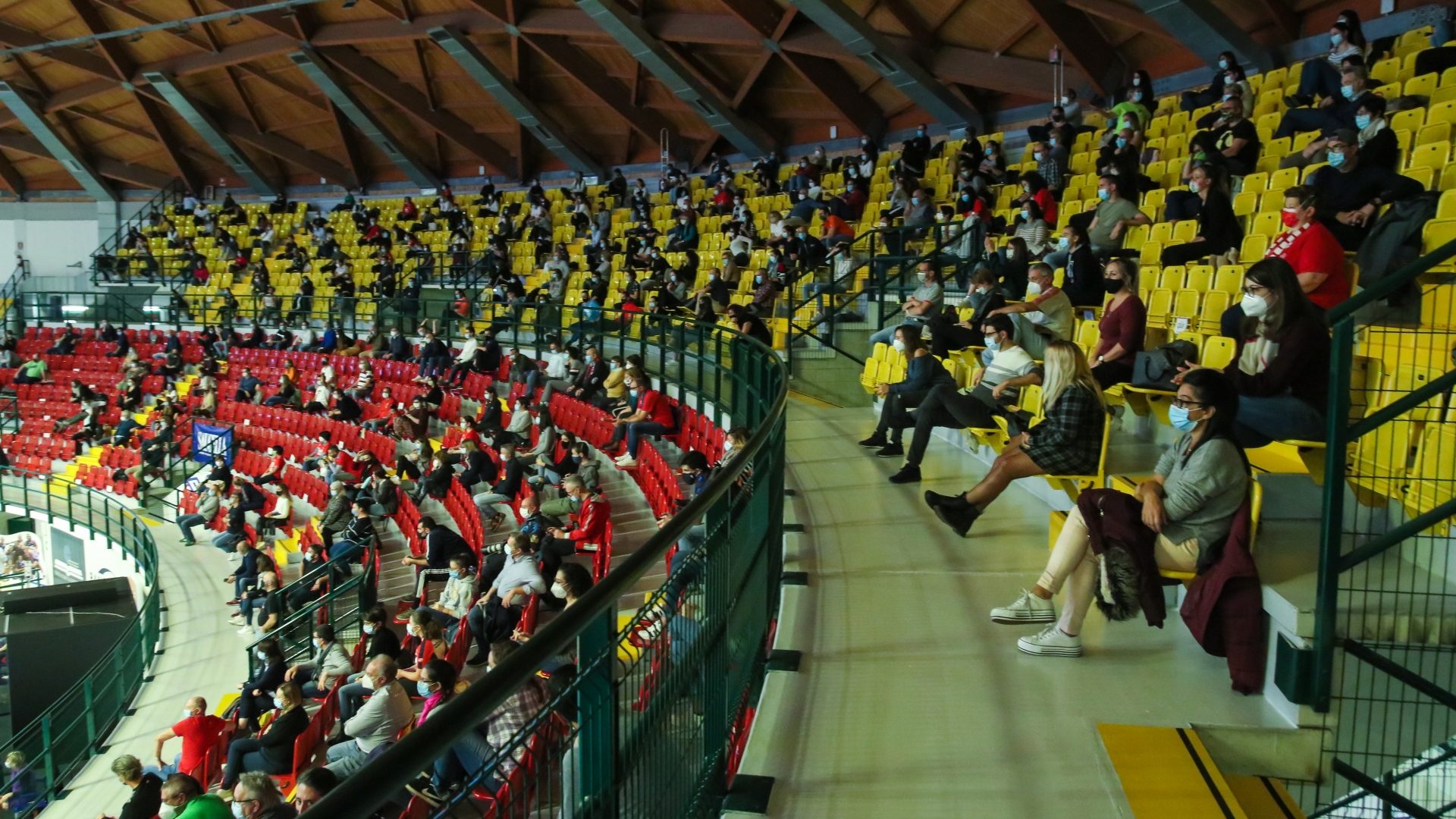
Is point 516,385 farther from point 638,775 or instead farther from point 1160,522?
point 638,775

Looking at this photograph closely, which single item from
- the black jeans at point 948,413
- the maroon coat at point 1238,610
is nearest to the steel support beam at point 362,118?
the black jeans at point 948,413

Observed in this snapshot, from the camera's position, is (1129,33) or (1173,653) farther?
(1129,33)

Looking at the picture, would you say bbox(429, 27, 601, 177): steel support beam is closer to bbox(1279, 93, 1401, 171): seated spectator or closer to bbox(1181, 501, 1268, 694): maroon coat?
bbox(1279, 93, 1401, 171): seated spectator

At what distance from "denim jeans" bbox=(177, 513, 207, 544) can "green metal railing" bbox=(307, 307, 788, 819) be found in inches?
531

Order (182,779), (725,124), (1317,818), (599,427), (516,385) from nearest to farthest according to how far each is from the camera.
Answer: (1317,818) → (182,779) → (599,427) → (516,385) → (725,124)

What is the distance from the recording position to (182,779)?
21.2 feet

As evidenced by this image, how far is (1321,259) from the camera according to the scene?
18.0 feet

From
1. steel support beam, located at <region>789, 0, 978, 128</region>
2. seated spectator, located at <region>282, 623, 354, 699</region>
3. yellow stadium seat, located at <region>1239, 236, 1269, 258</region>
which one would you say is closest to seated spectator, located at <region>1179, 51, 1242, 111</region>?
yellow stadium seat, located at <region>1239, 236, 1269, 258</region>

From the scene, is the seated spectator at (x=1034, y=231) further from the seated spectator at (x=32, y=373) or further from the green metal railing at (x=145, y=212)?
the green metal railing at (x=145, y=212)

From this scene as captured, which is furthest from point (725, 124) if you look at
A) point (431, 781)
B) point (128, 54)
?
point (431, 781)

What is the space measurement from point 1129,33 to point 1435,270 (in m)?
12.4

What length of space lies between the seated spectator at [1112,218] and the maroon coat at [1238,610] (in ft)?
18.0

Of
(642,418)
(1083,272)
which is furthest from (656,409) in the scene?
(1083,272)

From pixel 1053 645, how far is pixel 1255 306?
1.81m
